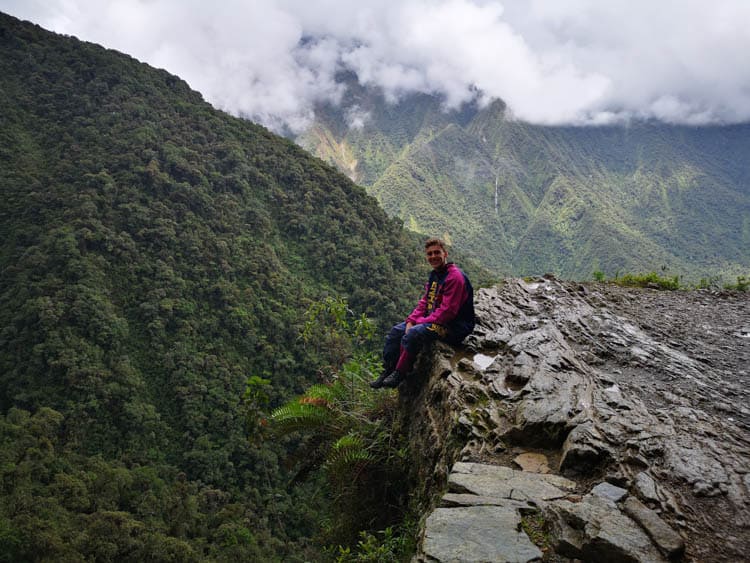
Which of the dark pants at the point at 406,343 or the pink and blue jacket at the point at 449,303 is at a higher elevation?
the pink and blue jacket at the point at 449,303

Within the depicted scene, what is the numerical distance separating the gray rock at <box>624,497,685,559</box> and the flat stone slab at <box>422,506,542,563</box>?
70 cm

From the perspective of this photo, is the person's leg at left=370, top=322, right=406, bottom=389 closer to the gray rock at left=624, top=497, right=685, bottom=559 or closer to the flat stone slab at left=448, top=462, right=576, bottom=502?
the flat stone slab at left=448, top=462, right=576, bottom=502

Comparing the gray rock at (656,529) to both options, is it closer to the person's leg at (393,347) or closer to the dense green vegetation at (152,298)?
the person's leg at (393,347)

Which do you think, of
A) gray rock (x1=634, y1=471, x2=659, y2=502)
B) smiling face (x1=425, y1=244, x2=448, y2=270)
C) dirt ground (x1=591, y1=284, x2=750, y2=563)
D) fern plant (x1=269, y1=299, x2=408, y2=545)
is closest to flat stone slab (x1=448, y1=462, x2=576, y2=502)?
gray rock (x1=634, y1=471, x2=659, y2=502)

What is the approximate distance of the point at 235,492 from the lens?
45.8 m

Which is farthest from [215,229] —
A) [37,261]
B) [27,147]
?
[27,147]

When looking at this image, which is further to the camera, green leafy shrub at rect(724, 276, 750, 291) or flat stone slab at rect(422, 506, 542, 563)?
green leafy shrub at rect(724, 276, 750, 291)

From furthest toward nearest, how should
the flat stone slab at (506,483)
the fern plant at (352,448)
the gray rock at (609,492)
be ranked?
the fern plant at (352,448) < the flat stone slab at (506,483) < the gray rock at (609,492)

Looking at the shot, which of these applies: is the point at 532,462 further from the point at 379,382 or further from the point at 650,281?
the point at 650,281

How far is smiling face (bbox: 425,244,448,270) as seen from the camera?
224 inches

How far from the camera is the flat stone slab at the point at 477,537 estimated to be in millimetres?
→ 2662

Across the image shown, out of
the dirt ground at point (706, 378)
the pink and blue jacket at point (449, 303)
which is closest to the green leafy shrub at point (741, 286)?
the dirt ground at point (706, 378)

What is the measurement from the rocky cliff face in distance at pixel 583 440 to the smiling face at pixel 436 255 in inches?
48.3

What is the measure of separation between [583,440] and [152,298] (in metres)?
62.3
